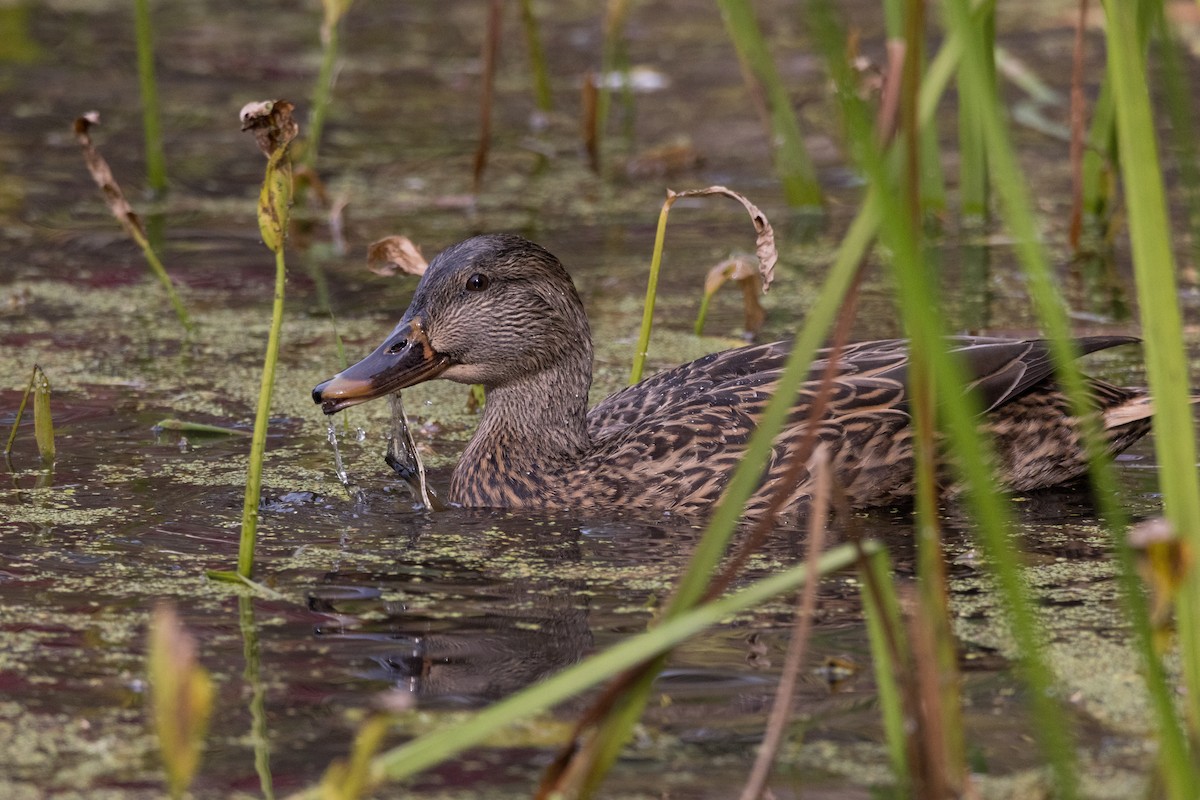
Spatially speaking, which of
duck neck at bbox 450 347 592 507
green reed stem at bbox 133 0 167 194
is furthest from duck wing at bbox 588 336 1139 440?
green reed stem at bbox 133 0 167 194

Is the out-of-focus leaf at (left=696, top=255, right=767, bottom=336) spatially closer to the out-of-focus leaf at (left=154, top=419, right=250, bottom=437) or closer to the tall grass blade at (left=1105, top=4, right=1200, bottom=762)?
the out-of-focus leaf at (left=154, top=419, right=250, bottom=437)

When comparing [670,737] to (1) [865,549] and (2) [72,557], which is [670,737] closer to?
(1) [865,549]

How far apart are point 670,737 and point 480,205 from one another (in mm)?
5668

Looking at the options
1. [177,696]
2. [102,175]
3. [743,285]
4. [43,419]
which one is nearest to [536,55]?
[743,285]

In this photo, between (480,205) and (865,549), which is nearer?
(865,549)

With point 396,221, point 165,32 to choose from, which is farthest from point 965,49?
point 165,32

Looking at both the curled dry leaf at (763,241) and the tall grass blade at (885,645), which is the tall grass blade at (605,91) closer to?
the curled dry leaf at (763,241)

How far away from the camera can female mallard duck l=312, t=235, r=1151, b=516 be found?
5.21 meters

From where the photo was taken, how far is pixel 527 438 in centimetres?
550

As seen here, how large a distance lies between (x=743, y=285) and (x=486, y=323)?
1291 millimetres

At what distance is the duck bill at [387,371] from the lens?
5.02 meters

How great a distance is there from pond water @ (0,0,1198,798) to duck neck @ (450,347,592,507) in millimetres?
142

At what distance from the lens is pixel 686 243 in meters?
8.41

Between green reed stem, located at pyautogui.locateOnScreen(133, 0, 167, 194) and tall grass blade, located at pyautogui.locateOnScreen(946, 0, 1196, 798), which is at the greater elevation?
green reed stem, located at pyautogui.locateOnScreen(133, 0, 167, 194)
